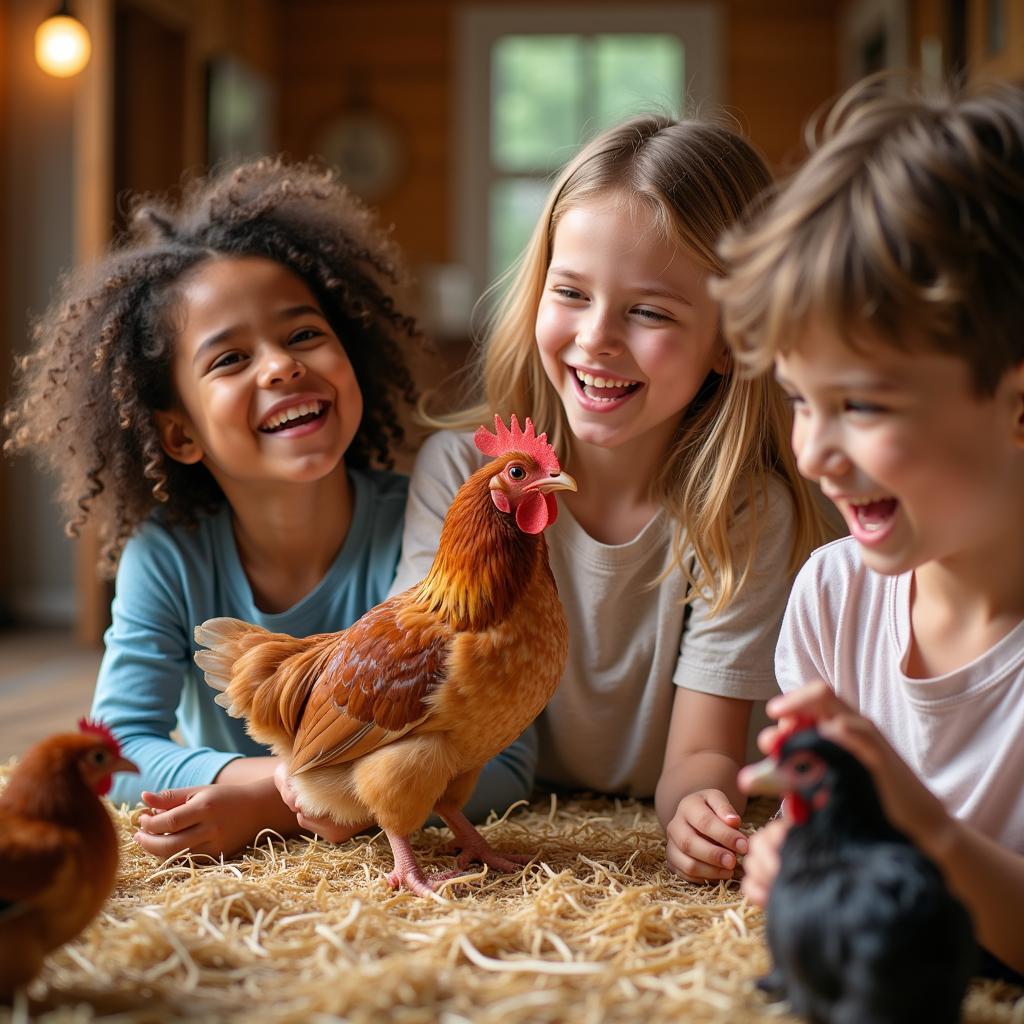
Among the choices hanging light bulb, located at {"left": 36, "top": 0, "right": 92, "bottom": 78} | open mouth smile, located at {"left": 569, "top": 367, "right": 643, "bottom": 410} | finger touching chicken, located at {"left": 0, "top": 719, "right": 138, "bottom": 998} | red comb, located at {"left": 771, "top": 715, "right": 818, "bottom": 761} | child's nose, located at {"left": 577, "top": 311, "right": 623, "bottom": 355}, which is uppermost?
hanging light bulb, located at {"left": 36, "top": 0, "right": 92, "bottom": 78}

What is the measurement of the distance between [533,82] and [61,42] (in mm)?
3612

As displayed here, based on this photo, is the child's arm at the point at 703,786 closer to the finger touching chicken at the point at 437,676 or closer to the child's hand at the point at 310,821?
the finger touching chicken at the point at 437,676

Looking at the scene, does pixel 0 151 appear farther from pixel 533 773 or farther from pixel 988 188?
pixel 988 188

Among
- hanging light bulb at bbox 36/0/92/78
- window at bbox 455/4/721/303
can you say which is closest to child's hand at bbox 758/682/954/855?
hanging light bulb at bbox 36/0/92/78

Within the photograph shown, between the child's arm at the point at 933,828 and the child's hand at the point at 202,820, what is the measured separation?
77cm

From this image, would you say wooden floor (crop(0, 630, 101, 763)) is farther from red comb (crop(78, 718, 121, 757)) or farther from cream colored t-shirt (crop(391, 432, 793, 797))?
red comb (crop(78, 718, 121, 757))

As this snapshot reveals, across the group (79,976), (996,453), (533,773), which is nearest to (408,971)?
(79,976)

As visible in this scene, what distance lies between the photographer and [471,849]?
1.37 metres

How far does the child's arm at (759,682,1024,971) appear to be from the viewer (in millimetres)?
884

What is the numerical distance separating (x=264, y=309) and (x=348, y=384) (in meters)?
0.17

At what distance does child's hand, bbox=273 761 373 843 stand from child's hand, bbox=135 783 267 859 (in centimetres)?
6

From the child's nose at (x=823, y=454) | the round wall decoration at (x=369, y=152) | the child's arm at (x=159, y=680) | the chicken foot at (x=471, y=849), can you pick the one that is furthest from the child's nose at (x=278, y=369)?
the round wall decoration at (x=369, y=152)

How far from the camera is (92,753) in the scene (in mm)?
999

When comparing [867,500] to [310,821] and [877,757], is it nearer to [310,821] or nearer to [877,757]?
[877,757]
